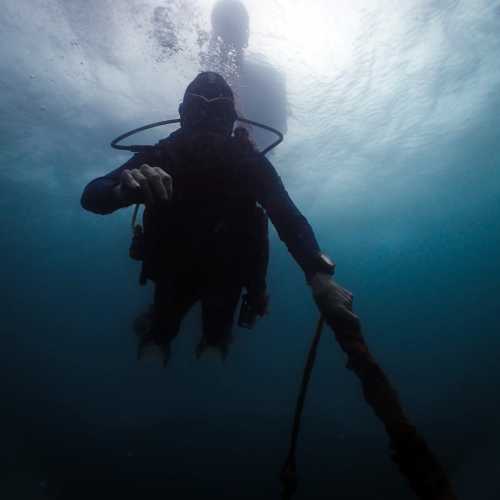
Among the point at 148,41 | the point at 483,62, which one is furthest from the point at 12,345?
the point at 483,62

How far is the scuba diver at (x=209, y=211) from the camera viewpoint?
92.3 inches

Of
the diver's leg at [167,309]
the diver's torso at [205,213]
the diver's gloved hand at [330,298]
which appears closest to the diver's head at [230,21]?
the diver's torso at [205,213]

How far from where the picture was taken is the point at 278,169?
21156 millimetres

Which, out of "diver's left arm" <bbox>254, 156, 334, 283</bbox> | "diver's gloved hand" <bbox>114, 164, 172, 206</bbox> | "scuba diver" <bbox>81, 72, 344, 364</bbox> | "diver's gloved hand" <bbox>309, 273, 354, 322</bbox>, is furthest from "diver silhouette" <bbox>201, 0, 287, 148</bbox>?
"diver's gloved hand" <bbox>309, 273, 354, 322</bbox>

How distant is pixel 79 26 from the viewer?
11.0 metres

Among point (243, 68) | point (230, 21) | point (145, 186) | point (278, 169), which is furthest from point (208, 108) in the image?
point (278, 169)

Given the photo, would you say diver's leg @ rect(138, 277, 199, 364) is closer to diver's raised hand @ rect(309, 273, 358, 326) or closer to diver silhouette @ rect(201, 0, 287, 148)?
diver's raised hand @ rect(309, 273, 358, 326)

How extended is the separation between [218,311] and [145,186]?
2231mm

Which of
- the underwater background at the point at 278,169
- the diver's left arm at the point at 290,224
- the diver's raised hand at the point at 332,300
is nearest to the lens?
the diver's raised hand at the point at 332,300

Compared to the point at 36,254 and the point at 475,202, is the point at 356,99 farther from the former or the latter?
the point at 36,254

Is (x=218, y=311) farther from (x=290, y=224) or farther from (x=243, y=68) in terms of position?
(x=243, y=68)

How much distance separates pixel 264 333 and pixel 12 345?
4449 cm

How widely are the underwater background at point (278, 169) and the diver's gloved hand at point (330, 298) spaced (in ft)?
9.70

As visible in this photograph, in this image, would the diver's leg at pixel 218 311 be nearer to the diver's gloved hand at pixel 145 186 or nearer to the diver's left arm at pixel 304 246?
the diver's left arm at pixel 304 246
